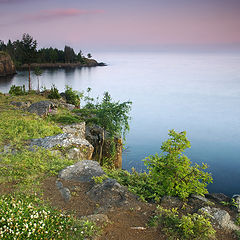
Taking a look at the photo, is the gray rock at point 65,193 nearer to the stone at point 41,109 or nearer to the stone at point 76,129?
the stone at point 76,129

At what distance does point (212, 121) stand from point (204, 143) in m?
12.1

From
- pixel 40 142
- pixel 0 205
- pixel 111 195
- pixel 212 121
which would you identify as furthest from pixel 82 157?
pixel 212 121


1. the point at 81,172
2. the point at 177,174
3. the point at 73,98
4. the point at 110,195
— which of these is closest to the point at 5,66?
the point at 73,98

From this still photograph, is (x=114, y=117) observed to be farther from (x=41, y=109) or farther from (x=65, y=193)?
Result: (x=65, y=193)

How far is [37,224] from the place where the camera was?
562 cm

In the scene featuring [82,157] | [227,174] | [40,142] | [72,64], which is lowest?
[227,174]

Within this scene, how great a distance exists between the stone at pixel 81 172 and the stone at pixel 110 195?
0.90m

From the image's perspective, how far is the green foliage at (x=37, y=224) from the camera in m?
5.32

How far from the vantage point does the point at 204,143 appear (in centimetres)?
3203

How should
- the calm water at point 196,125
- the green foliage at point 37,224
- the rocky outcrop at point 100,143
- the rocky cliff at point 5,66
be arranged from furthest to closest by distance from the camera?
the rocky cliff at point 5,66
the calm water at point 196,125
the rocky outcrop at point 100,143
the green foliage at point 37,224

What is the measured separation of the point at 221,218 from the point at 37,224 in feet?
16.8

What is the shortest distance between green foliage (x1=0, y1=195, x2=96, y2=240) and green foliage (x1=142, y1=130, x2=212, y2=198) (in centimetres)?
302

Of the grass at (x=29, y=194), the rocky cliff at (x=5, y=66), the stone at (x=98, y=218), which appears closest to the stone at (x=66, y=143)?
the grass at (x=29, y=194)

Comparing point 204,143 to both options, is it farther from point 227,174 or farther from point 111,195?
point 111,195
